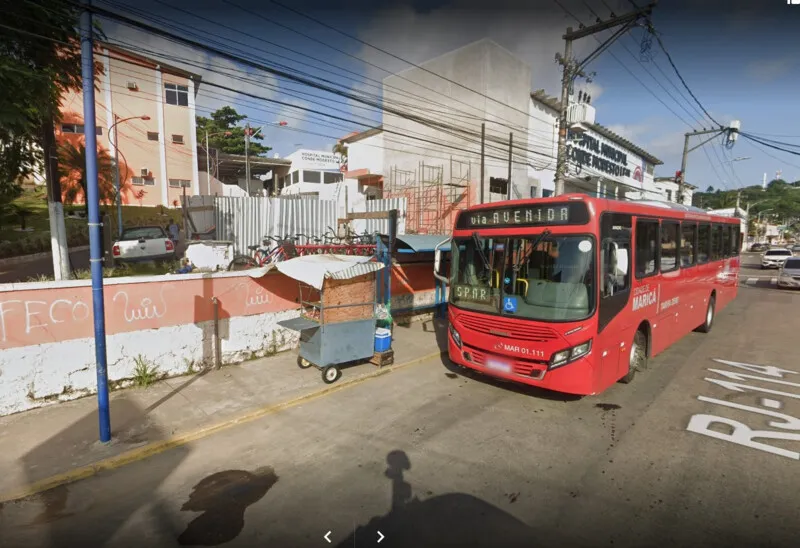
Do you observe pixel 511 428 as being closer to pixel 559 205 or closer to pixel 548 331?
pixel 548 331

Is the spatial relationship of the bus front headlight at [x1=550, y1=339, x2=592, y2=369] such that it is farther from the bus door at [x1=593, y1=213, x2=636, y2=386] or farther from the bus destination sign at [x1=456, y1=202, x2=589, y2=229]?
the bus destination sign at [x1=456, y1=202, x2=589, y2=229]

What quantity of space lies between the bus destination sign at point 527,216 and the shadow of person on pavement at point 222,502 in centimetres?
459

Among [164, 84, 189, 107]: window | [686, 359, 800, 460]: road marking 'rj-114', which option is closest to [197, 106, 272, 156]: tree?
[164, 84, 189, 107]: window

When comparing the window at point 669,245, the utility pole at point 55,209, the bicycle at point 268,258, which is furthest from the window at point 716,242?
the utility pole at point 55,209

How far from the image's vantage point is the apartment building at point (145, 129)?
2539 centimetres

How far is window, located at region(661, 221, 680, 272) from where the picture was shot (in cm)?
716

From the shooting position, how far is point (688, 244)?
8.34m

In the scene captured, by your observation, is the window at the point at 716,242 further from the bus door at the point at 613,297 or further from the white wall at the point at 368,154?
the white wall at the point at 368,154

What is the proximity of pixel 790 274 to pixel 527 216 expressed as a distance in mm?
20108

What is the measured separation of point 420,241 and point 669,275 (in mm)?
5553

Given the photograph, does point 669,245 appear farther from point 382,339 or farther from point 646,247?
point 382,339

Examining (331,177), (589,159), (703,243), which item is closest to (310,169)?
(331,177)

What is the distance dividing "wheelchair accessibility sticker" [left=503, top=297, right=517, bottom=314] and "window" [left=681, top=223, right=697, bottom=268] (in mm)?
4686

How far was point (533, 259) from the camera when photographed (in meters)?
5.73
